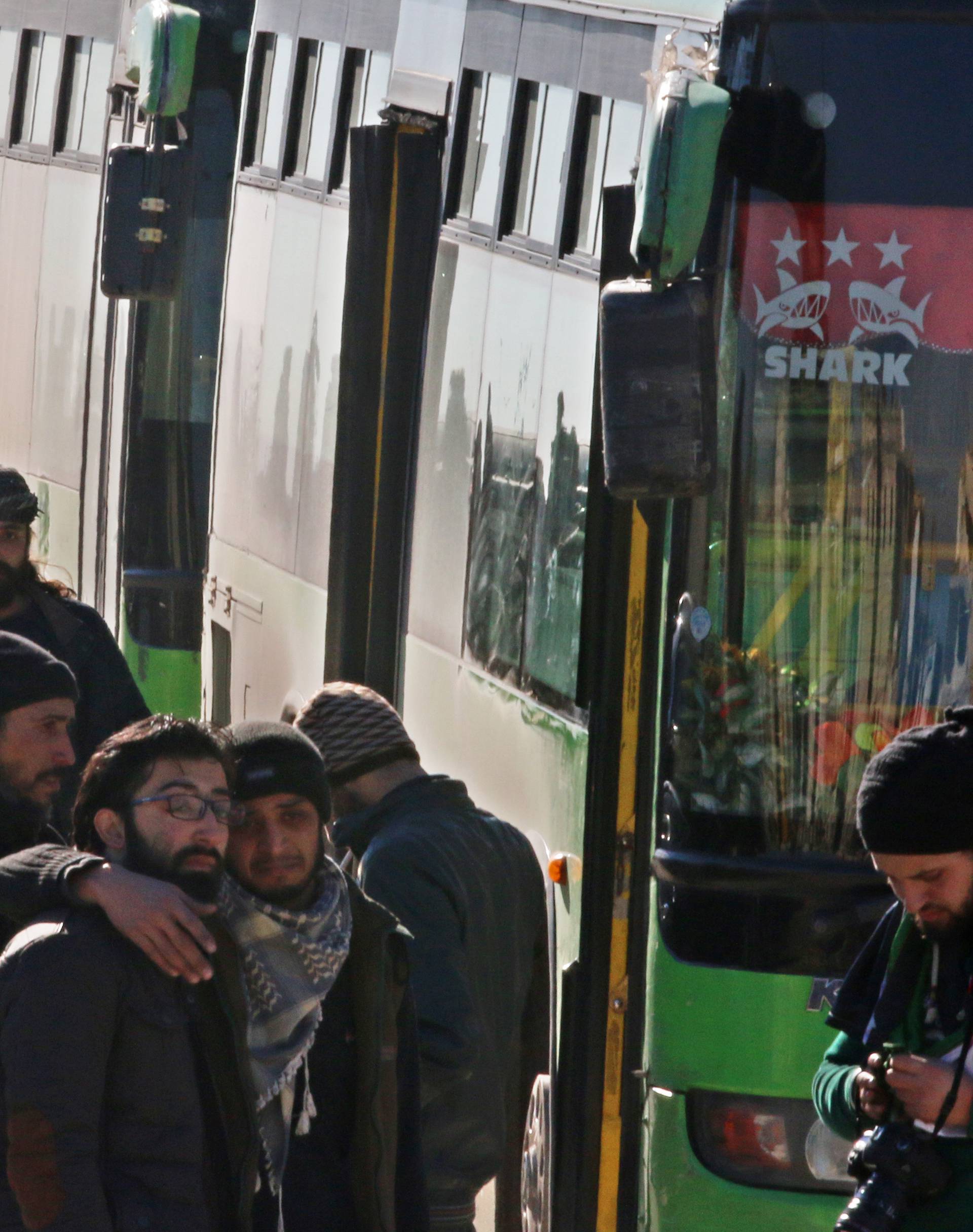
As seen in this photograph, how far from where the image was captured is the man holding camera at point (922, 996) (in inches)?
128

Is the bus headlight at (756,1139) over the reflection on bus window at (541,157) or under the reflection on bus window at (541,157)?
under

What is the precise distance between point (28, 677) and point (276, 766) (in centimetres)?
49

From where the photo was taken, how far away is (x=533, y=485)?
5855mm

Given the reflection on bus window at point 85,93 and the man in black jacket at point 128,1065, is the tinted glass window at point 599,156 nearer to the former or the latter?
the man in black jacket at point 128,1065

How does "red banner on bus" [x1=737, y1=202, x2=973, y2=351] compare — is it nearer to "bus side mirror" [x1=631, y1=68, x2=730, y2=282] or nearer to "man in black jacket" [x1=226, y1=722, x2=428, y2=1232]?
"bus side mirror" [x1=631, y1=68, x2=730, y2=282]

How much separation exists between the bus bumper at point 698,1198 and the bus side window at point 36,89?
8.81 metres

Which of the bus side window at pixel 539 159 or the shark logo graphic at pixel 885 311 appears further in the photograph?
the bus side window at pixel 539 159

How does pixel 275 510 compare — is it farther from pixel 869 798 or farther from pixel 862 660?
pixel 869 798

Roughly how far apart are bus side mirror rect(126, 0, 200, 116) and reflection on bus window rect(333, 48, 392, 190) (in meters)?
1.79

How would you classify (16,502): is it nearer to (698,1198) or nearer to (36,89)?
(698,1198)

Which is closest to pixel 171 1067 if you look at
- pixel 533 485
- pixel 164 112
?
pixel 533 485

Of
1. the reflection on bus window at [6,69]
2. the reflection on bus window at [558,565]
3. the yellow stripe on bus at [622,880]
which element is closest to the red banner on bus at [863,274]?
the yellow stripe on bus at [622,880]

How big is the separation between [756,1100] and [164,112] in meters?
6.06

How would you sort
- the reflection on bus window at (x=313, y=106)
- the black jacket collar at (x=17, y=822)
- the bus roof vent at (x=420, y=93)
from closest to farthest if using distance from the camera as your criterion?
the black jacket collar at (x=17, y=822), the bus roof vent at (x=420, y=93), the reflection on bus window at (x=313, y=106)
